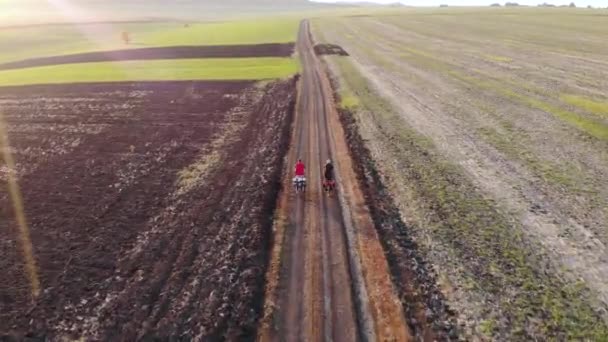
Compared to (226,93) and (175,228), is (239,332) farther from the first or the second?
(226,93)

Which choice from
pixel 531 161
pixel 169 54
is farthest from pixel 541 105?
pixel 169 54

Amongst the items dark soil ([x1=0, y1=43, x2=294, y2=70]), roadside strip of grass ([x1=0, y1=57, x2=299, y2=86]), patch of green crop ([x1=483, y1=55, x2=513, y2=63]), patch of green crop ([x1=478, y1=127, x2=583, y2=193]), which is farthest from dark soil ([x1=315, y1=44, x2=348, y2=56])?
patch of green crop ([x1=478, y1=127, x2=583, y2=193])

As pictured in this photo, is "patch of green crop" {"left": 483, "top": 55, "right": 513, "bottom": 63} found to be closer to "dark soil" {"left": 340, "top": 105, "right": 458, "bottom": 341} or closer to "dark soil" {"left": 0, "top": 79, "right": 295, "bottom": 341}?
"dark soil" {"left": 0, "top": 79, "right": 295, "bottom": 341}

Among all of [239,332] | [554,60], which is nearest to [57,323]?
[239,332]

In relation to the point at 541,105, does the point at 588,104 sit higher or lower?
lower

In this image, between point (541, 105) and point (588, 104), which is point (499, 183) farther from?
point (588, 104)

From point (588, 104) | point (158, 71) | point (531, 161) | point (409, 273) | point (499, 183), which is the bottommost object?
point (409, 273)
